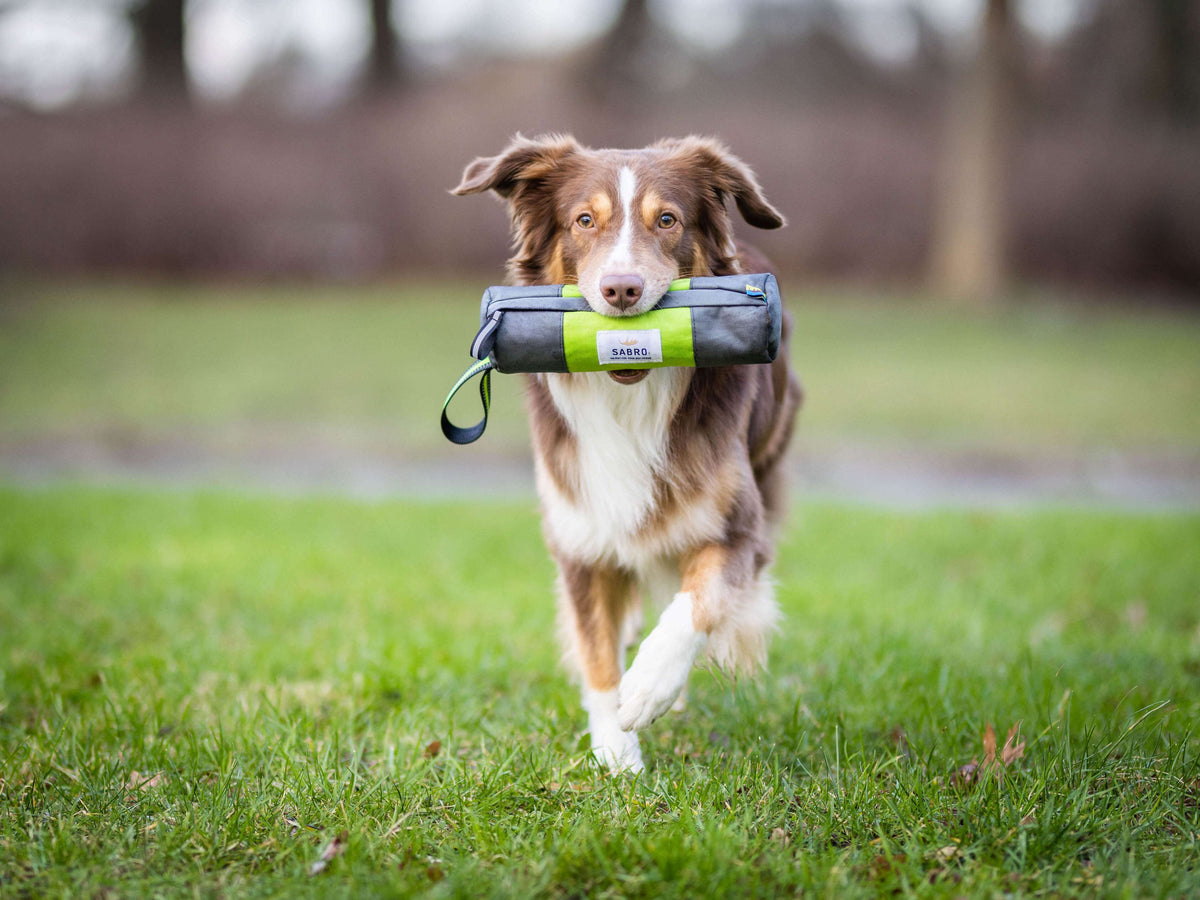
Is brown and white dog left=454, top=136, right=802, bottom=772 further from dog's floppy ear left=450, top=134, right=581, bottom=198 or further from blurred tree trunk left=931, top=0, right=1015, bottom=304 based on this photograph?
blurred tree trunk left=931, top=0, right=1015, bottom=304

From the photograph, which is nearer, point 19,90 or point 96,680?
point 96,680

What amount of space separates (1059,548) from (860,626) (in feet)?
7.54

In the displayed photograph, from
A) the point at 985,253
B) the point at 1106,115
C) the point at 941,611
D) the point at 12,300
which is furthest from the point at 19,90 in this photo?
the point at 1106,115

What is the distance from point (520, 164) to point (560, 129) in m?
16.4

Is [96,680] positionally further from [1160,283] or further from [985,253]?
[1160,283]

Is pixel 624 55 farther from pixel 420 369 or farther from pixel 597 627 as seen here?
pixel 597 627

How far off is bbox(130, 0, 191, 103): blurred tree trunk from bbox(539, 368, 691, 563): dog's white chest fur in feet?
65.0

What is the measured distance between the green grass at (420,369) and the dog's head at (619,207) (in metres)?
7.39

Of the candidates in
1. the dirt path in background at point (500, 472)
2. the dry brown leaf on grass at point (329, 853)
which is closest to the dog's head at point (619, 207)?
the dry brown leaf on grass at point (329, 853)

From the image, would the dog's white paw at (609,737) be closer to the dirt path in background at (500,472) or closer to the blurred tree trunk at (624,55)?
the dirt path in background at (500,472)

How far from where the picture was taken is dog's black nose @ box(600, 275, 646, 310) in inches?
124

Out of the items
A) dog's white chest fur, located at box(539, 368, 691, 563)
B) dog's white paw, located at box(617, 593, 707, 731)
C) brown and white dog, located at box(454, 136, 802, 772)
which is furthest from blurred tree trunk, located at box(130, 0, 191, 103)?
dog's white paw, located at box(617, 593, 707, 731)

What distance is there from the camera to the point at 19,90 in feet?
62.0

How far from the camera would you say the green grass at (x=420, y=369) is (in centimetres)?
1142
